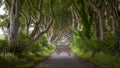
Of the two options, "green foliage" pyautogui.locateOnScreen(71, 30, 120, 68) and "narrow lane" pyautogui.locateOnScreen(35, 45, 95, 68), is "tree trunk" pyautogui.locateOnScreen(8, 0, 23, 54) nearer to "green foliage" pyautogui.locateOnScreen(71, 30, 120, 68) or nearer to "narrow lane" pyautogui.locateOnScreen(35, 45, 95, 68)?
"narrow lane" pyautogui.locateOnScreen(35, 45, 95, 68)

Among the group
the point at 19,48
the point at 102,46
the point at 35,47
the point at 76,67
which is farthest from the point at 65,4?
the point at 76,67

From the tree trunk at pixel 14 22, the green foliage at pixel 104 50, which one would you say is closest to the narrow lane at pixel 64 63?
the green foliage at pixel 104 50

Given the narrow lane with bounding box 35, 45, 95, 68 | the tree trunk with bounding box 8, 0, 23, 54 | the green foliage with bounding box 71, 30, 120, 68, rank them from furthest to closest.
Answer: the tree trunk with bounding box 8, 0, 23, 54
the green foliage with bounding box 71, 30, 120, 68
the narrow lane with bounding box 35, 45, 95, 68

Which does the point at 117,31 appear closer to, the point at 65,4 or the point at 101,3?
the point at 101,3

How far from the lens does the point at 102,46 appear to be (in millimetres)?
27359

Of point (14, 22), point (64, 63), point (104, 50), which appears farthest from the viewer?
point (104, 50)

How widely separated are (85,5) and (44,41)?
41.9 feet

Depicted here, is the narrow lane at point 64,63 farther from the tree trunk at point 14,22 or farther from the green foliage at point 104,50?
the tree trunk at point 14,22

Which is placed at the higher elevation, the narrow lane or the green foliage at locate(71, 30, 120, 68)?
the green foliage at locate(71, 30, 120, 68)

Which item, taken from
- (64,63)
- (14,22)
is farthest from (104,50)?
(14,22)

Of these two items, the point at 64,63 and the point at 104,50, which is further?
the point at 104,50

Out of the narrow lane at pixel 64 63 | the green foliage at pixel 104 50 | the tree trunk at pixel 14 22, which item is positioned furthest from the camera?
the tree trunk at pixel 14 22

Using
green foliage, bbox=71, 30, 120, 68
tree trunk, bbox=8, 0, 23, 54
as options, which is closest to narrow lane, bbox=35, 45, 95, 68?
green foliage, bbox=71, 30, 120, 68

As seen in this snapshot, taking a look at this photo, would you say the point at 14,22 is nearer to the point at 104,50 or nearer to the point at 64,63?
the point at 64,63
